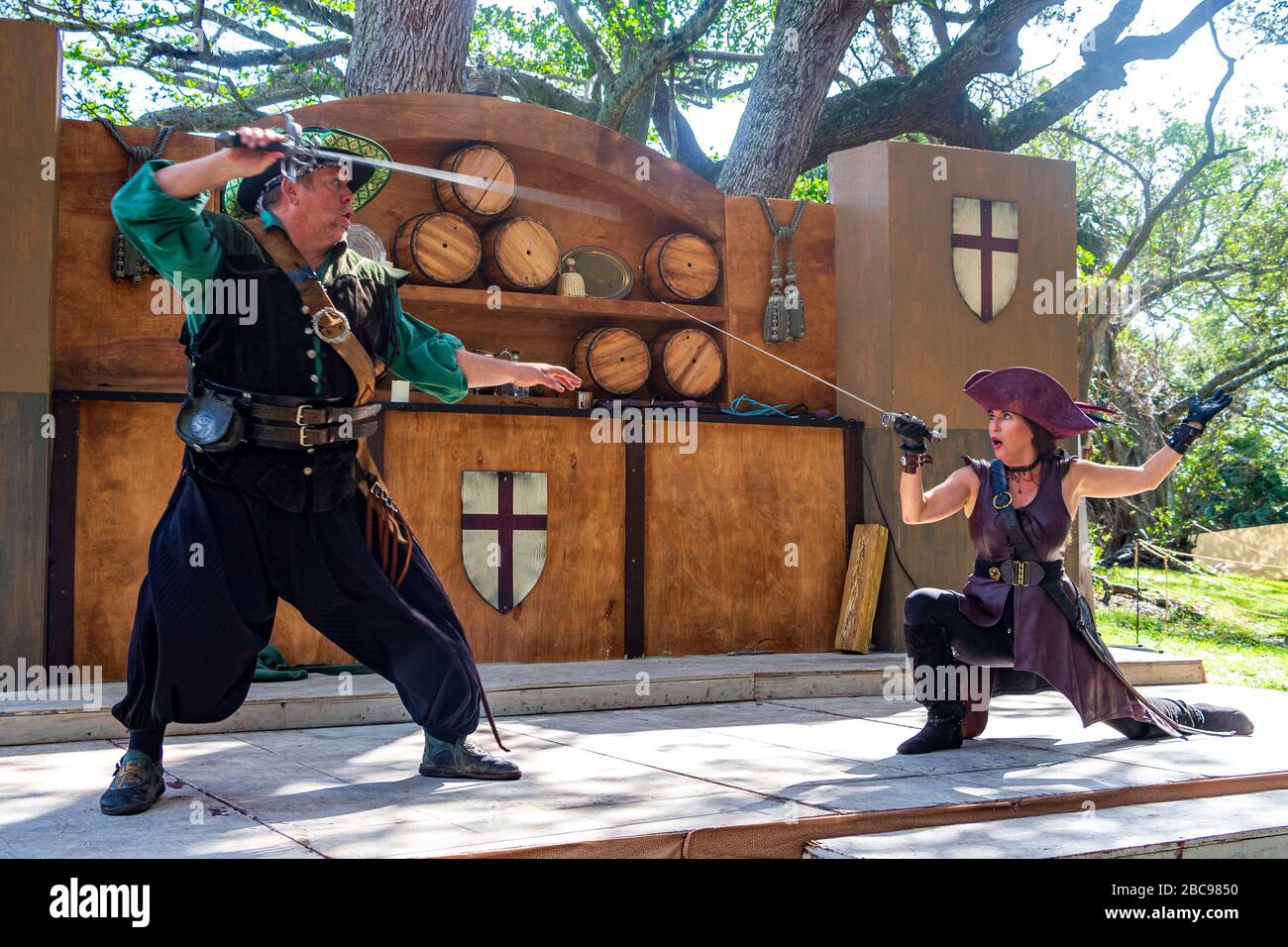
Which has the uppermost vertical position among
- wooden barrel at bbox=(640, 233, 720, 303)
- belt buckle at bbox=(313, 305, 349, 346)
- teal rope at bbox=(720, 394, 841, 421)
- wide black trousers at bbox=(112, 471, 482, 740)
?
wooden barrel at bbox=(640, 233, 720, 303)

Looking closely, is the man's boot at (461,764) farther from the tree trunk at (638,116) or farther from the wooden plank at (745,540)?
the tree trunk at (638,116)

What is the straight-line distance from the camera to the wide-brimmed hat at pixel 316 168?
171 inches

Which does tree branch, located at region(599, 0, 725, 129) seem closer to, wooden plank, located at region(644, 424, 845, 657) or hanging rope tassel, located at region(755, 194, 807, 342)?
hanging rope tassel, located at region(755, 194, 807, 342)

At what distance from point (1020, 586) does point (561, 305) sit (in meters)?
4.01

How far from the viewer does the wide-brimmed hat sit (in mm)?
4348

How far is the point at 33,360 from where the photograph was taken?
663cm

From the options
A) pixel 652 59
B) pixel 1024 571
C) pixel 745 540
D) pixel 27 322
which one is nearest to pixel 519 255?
pixel 745 540

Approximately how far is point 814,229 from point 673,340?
1290mm

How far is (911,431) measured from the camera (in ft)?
16.3

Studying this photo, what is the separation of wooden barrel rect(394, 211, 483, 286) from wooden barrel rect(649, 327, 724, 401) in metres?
1.37

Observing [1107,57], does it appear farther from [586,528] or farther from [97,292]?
[97,292]

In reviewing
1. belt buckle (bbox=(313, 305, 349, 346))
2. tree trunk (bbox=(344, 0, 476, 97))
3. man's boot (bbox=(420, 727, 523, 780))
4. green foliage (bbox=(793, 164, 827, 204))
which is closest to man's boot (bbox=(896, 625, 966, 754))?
man's boot (bbox=(420, 727, 523, 780))

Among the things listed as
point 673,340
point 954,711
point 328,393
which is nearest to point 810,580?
point 673,340

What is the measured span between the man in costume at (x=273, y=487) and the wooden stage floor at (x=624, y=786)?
0.33 m
